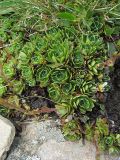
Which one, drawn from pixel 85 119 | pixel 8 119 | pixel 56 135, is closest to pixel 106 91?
pixel 85 119

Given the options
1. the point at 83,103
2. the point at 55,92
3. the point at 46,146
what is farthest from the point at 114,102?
the point at 46,146

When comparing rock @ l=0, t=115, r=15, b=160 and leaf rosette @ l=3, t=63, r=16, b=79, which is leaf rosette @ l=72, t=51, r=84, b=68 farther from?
rock @ l=0, t=115, r=15, b=160

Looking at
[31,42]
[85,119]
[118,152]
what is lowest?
[118,152]

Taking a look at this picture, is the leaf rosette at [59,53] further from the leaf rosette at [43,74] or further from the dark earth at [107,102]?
the dark earth at [107,102]

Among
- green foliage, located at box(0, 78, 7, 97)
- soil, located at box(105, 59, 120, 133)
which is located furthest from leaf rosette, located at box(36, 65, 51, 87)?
soil, located at box(105, 59, 120, 133)

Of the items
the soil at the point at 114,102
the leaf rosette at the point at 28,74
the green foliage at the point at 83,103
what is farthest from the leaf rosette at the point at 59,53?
the soil at the point at 114,102

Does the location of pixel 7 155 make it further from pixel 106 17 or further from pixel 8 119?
pixel 106 17

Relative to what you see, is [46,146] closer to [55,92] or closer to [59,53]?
[55,92]
